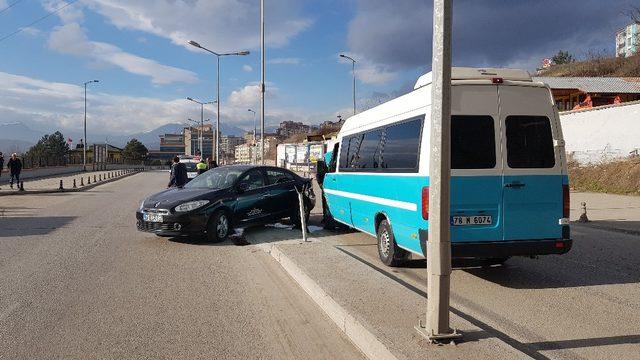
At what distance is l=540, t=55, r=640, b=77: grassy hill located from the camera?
5555cm

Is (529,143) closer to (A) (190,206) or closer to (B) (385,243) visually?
(B) (385,243)

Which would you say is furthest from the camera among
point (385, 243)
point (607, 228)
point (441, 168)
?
point (607, 228)

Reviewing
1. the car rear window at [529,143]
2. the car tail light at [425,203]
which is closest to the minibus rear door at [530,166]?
the car rear window at [529,143]

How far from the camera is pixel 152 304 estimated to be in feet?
18.8

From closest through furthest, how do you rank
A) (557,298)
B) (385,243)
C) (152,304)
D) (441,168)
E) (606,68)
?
(441,168), (152,304), (557,298), (385,243), (606,68)

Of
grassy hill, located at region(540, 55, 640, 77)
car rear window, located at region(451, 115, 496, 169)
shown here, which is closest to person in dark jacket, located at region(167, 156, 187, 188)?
car rear window, located at region(451, 115, 496, 169)

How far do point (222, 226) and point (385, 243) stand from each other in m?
3.82

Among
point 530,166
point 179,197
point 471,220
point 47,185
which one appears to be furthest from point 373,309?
point 47,185

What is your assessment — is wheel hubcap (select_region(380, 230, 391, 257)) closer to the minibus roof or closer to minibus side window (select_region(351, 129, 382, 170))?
minibus side window (select_region(351, 129, 382, 170))

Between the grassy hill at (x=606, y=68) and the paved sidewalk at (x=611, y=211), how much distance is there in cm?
4436

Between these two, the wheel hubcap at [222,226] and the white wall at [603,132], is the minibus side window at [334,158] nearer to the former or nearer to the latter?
the wheel hubcap at [222,226]

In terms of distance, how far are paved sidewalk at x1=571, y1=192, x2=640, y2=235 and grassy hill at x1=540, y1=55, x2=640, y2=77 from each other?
146 feet

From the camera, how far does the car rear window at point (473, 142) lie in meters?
6.20

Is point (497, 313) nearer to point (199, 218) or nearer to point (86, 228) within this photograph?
point (199, 218)
